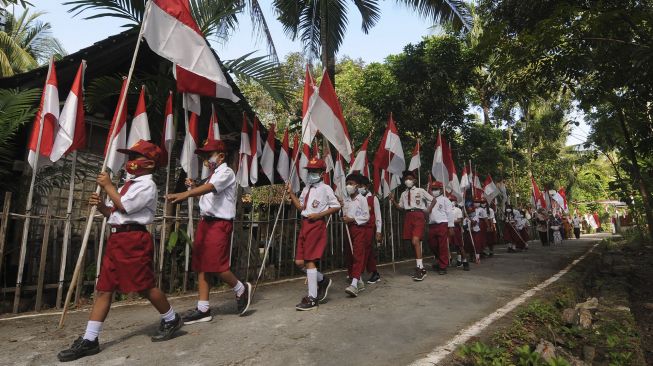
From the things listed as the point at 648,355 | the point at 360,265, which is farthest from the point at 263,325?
the point at 648,355

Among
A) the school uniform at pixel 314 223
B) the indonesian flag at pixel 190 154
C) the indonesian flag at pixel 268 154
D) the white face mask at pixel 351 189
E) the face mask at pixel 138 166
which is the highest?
the indonesian flag at pixel 268 154

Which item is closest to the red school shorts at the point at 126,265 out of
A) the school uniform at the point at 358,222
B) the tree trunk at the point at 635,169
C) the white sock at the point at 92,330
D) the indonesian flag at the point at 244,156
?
the white sock at the point at 92,330

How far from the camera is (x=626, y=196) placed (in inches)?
482

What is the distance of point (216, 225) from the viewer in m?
4.41

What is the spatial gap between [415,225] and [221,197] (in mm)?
4452

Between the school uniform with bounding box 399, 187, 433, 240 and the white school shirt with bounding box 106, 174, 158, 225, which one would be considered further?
the school uniform with bounding box 399, 187, 433, 240

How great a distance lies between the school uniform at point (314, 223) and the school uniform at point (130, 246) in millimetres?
2001

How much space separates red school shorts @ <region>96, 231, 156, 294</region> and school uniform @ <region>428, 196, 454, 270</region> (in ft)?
20.1

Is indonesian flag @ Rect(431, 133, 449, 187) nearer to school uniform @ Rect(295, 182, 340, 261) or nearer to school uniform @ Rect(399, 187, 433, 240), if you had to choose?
school uniform @ Rect(399, 187, 433, 240)

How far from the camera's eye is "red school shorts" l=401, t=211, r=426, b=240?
25.5 ft

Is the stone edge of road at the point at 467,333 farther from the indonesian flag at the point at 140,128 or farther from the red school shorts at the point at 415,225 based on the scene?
the indonesian flag at the point at 140,128

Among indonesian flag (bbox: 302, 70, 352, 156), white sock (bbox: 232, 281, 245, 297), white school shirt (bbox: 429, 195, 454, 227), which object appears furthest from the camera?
white school shirt (bbox: 429, 195, 454, 227)

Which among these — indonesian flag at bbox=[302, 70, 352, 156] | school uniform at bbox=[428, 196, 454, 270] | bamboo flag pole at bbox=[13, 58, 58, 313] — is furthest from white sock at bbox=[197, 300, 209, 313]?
school uniform at bbox=[428, 196, 454, 270]

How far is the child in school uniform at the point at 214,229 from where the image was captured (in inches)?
169
